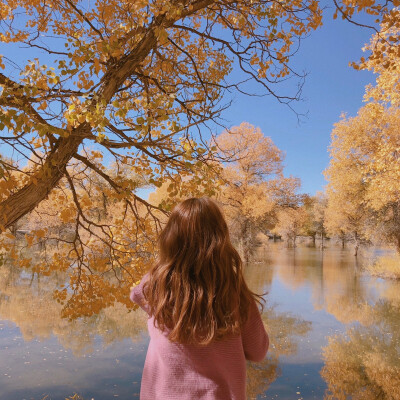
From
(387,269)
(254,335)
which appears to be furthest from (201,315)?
(387,269)

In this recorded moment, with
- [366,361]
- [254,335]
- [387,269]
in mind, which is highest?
[254,335]

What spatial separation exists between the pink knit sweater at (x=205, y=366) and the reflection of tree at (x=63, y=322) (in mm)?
8072

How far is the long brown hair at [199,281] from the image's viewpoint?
158cm

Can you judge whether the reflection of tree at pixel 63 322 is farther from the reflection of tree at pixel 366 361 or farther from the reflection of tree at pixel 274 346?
the reflection of tree at pixel 366 361

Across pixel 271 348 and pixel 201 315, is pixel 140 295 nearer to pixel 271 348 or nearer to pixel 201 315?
pixel 201 315

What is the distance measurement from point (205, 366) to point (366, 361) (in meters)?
8.64

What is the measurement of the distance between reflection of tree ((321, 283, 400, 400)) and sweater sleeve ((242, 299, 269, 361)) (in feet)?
21.8

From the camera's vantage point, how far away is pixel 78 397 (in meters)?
6.88

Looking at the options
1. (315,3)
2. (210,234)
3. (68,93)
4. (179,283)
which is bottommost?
(179,283)

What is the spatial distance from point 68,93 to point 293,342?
9.11 metres

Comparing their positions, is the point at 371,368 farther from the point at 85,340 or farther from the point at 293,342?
the point at 85,340

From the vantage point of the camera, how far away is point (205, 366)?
1581 millimetres

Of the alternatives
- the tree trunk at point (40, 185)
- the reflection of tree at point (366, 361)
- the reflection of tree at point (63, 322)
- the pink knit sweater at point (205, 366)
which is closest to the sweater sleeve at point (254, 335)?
the pink knit sweater at point (205, 366)

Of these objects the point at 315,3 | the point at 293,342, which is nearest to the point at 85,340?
the point at 293,342
